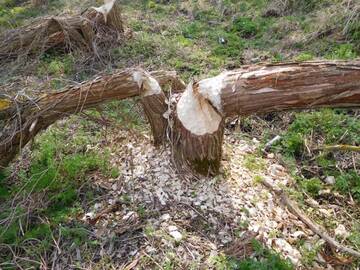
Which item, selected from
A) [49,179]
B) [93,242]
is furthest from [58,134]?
[93,242]

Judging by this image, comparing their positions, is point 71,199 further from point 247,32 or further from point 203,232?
point 247,32

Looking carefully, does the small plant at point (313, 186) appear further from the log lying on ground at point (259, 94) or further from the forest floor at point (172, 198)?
the log lying on ground at point (259, 94)

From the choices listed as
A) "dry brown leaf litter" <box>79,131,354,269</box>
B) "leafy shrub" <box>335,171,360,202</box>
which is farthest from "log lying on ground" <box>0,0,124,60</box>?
"leafy shrub" <box>335,171,360,202</box>

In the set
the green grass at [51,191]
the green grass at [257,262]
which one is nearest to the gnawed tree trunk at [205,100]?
the green grass at [51,191]

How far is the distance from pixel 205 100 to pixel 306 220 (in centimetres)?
111

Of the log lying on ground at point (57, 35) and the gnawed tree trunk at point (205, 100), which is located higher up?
the gnawed tree trunk at point (205, 100)

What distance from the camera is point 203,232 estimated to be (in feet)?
8.57

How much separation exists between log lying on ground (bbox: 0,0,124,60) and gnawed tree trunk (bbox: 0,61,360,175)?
8.94 feet

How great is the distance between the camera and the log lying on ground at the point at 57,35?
5.55 meters

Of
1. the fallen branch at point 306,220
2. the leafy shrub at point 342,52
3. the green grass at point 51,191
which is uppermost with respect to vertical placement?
the leafy shrub at point 342,52

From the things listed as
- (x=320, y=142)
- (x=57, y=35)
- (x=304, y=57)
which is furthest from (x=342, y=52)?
(x=57, y=35)

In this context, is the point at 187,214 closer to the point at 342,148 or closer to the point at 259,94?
the point at 259,94

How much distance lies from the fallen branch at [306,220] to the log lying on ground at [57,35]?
12.0 ft

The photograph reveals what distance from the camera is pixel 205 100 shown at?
2.70 meters
